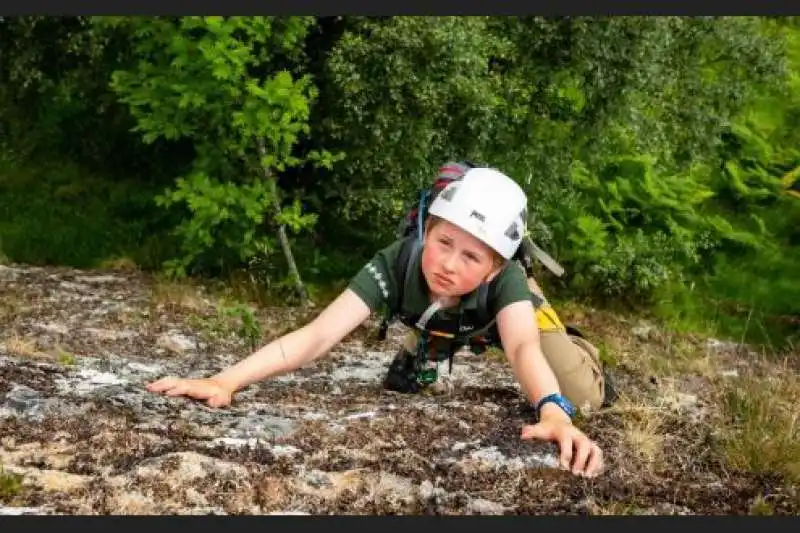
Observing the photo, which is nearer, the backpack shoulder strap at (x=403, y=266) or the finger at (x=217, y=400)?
the finger at (x=217, y=400)

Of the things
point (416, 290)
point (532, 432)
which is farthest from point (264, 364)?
point (532, 432)

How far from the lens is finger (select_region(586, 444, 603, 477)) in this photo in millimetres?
4266

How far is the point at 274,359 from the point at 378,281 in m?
0.71

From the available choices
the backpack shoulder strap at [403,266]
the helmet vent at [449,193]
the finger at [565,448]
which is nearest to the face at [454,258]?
the helmet vent at [449,193]

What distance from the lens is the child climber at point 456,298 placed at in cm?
484

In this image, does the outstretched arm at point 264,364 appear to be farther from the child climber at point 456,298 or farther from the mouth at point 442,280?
the mouth at point 442,280

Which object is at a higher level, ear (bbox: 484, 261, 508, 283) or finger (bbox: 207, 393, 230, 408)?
ear (bbox: 484, 261, 508, 283)

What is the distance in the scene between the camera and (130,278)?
10477 mm

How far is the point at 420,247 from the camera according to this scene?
5.25 metres

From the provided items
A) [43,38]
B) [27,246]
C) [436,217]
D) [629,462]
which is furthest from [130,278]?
[629,462]

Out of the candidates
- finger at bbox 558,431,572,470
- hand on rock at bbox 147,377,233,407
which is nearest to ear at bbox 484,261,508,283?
finger at bbox 558,431,572,470

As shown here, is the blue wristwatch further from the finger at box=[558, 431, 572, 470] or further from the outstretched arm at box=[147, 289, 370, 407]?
the outstretched arm at box=[147, 289, 370, 407]

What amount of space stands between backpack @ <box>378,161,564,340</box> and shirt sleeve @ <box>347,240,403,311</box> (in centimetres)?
4

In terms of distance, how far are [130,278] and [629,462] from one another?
7130mm
